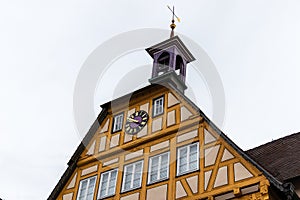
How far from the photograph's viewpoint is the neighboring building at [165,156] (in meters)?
15.1

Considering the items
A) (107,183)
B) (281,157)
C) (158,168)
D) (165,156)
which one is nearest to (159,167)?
(158,168)

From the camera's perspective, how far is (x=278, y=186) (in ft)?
46.2

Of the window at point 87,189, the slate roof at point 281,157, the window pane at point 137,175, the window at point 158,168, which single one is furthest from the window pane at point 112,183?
the slate roof at point 281,157

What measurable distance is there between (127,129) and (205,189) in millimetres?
4721

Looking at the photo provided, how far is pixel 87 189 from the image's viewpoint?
61.5ft

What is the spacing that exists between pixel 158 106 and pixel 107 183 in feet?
10.4

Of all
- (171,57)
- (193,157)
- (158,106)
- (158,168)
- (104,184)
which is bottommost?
(193,157)

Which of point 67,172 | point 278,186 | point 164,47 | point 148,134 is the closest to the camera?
point 278,186

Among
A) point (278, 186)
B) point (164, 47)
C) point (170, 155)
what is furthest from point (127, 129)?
point (278, 186)

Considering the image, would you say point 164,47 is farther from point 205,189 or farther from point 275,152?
point 205,189

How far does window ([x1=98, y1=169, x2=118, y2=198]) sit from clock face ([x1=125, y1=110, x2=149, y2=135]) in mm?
1578

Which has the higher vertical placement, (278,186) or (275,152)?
(275,152)

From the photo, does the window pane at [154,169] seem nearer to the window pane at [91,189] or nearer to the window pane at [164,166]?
the window pane at [164,166]

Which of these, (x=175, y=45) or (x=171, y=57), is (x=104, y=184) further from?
(x=175, y=45)
